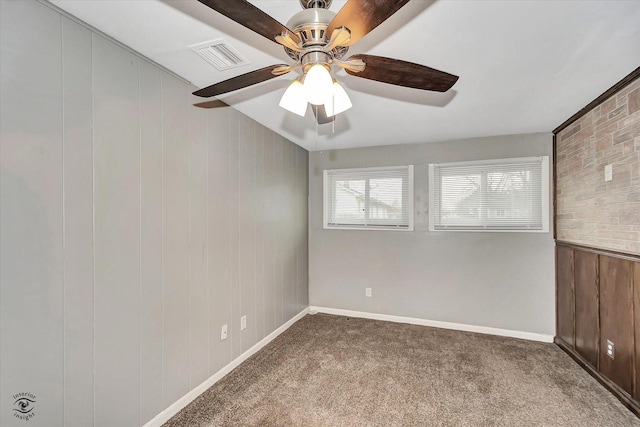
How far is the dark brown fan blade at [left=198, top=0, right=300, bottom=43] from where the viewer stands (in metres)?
0.95

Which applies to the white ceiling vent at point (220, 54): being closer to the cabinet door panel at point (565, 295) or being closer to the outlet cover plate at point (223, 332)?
the outlet cover plate at point (223, 332)

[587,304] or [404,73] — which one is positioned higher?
[404,73]

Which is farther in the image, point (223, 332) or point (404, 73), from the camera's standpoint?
point (223, 332)

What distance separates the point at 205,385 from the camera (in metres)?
2.43

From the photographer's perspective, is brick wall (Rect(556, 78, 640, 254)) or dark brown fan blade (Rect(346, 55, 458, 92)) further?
brick wall (Rect(556, 78, 640, 254))

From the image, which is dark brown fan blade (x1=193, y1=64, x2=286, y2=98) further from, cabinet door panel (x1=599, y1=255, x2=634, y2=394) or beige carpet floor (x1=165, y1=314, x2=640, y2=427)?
cabinet door panel (x1=599, y1=255, x2=634, y2=394)

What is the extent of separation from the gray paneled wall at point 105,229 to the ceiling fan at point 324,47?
0.65m

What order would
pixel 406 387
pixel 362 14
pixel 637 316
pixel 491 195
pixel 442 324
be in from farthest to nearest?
pixel 442 324 < pixel 491 195 < pixel 406 387 < pixel 637 316 < pixel 362 14

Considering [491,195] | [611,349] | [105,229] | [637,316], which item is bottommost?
[611,349]

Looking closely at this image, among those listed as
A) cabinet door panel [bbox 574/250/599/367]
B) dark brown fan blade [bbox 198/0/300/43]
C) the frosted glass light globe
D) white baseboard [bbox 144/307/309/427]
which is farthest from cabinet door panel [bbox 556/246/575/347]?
dark brown fan blade [bbox 198/0/300/43]

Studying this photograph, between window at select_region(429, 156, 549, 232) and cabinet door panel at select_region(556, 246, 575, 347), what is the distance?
373 millimetres

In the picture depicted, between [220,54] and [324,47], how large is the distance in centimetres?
97

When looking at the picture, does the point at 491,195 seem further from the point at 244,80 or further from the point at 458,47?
the point at 244,80

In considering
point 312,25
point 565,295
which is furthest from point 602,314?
point 312,25
